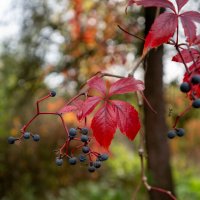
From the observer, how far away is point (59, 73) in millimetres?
3834

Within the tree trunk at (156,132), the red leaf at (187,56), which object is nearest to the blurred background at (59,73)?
the tree trunk at (156,132)

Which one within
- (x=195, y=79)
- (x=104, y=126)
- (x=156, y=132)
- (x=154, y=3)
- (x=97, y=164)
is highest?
(x=154, y=3)

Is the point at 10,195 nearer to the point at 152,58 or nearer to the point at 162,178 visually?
the point at 162,178

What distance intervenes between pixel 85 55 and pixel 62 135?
240 centimetres

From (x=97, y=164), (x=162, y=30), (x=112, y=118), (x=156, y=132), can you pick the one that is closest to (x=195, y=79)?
(x=162, y=30)

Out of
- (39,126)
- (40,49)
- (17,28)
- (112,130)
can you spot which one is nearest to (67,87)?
(40,49)

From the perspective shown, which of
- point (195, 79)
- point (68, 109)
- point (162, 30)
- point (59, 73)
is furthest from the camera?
point (59, 73)

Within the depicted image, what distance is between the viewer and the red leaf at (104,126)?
100cm

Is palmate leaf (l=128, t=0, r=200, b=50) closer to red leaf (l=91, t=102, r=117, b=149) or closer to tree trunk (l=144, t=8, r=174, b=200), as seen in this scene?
red leaf (l=91, t=102, r=117, b=149)

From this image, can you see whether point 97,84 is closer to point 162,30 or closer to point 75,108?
point 75,108

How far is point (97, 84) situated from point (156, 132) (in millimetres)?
2160

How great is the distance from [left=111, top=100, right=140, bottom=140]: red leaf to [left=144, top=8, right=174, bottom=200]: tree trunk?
1.98 metres

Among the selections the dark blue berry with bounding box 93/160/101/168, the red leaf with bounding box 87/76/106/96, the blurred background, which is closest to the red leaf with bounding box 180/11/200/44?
the red leaf with bounding box 87/76/106/96

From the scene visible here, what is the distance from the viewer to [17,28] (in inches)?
169
